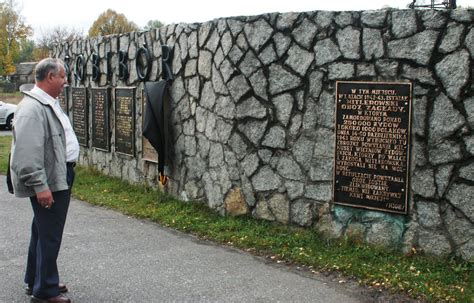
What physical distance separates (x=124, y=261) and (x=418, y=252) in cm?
277

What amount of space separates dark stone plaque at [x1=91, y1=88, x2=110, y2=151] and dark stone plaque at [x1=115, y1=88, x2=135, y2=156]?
425 mm

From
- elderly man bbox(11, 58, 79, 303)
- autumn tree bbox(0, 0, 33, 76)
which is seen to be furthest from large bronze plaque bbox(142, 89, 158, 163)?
autumn tree bbox(0, 0, 33, 76)

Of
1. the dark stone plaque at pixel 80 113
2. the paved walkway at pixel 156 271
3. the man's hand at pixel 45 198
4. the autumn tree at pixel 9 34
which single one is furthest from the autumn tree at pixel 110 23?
the man's hand at pixel 45 198

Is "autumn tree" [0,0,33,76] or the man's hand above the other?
"autumn tree" [0,0,33,76]

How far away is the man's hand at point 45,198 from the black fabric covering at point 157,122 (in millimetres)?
3798

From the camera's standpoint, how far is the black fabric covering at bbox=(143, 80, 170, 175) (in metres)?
7.84

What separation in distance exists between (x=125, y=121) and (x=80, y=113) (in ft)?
6.83

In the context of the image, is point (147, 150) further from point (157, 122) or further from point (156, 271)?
point (156, 271)

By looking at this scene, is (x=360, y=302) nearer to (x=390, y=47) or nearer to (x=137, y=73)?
(x=390, y=47)

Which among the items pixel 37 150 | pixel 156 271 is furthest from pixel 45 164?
pixel 156 271

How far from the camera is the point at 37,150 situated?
402cm

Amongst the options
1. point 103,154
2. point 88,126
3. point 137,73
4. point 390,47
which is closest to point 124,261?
→ point 390,47

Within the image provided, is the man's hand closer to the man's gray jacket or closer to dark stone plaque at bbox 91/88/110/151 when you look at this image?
the man's gray jacket

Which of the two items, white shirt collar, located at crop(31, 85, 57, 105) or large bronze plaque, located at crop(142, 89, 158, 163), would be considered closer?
white shirt collar, located at crop(31, 85, 57, 105)
